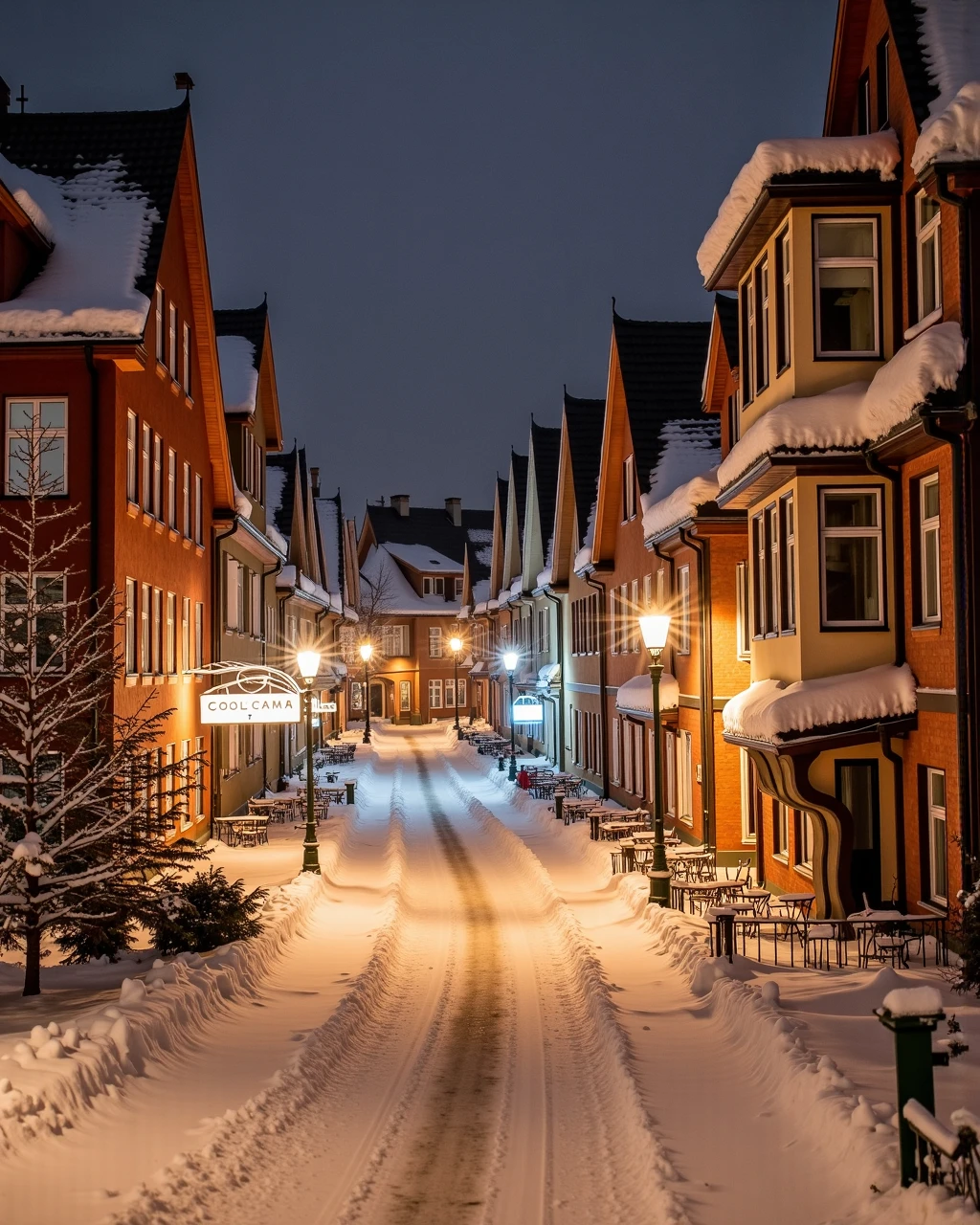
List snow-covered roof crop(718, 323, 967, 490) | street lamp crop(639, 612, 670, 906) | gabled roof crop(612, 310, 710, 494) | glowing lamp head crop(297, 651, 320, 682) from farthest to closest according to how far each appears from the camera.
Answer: gabled roof crop(612, 310, 710, 494)
glowing lamp head crop(297, 651, 320, 682)
street lamp crop(639, 612, 670, 906)
snow-covered roof crop(718, 323, 967, 490)

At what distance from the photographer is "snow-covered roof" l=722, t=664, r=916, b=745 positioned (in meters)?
15.4

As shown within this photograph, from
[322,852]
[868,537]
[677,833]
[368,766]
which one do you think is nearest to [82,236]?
[322,852]

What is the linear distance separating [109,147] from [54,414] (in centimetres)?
639

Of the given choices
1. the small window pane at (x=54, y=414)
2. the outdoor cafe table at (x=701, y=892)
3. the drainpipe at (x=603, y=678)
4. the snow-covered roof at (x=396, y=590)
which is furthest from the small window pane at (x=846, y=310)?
the snow-covered roof at (x=396, y=590)

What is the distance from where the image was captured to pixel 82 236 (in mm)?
21375

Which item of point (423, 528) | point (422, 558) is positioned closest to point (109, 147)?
point (422, 558)

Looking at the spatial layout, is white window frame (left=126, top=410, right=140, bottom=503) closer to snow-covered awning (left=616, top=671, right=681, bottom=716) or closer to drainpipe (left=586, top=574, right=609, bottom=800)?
snow-covered awning (left=616, top=671, right=681, bottom=716)

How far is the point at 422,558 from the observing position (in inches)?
3666

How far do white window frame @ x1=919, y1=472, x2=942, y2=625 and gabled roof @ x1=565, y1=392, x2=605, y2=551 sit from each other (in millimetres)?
23976

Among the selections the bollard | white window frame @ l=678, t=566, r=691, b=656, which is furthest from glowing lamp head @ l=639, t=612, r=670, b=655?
the bollard

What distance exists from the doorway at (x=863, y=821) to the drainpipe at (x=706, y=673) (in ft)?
22.5

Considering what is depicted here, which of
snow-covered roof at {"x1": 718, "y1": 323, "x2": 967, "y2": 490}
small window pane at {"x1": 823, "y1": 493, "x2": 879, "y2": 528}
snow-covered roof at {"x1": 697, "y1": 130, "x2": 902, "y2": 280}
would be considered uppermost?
snow-covered roof at {"x1": 697, "y1": 130, "x2": 902, "y2": 280}

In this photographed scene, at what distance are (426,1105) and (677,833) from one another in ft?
56.8

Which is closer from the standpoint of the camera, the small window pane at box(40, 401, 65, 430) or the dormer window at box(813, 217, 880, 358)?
the dormer window at box(813, 217, 880, 358)
